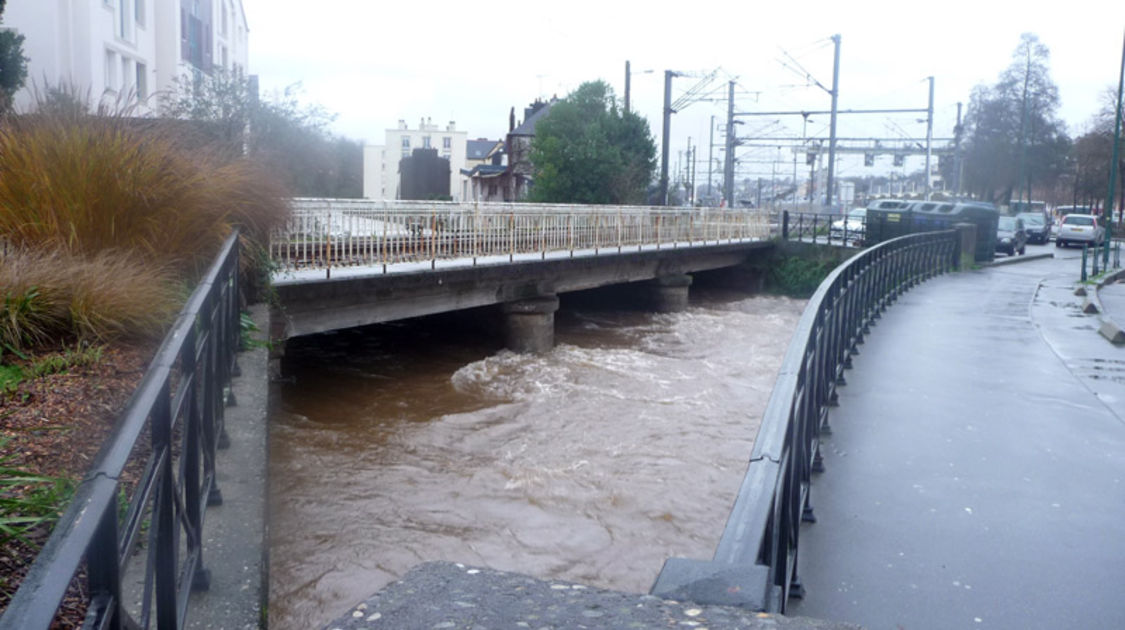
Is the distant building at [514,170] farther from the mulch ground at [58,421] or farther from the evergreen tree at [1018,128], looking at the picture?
the mulch ground at [58,421]

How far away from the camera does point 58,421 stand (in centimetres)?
446

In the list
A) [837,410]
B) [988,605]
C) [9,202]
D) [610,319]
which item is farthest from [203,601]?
[610,319]

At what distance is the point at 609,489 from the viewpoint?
427 inches

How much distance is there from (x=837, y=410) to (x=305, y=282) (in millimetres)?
8192

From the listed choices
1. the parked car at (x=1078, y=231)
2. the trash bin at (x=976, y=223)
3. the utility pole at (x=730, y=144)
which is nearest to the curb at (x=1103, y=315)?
the trash bin at (x=976, y=223)

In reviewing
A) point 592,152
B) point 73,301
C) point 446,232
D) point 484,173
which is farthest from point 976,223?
point 484,173

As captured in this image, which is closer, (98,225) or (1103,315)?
(98,225)

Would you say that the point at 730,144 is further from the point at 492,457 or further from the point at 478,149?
the point at 478,149

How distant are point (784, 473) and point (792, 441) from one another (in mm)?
395

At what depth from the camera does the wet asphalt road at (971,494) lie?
4.57 metres

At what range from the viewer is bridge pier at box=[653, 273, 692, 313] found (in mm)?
28016

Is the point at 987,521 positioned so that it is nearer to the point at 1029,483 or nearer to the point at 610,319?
the point at 1029,483

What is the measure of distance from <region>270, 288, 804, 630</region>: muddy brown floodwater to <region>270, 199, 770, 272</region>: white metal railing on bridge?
79.9 inches

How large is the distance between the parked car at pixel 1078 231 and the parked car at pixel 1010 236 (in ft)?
20.9
